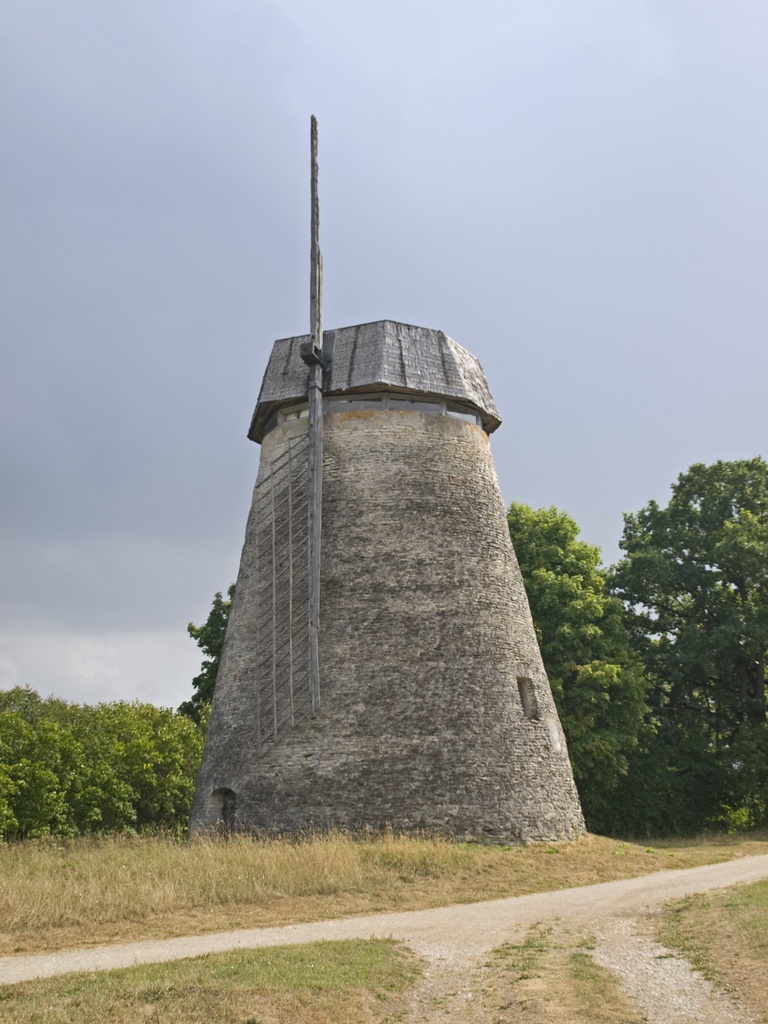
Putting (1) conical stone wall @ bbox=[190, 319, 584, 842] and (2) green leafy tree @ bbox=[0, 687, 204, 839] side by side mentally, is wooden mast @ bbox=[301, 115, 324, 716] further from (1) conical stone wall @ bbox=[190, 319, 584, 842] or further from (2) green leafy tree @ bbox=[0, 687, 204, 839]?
(2) green leafy tree @ bbox=[0, 687, 204, 839]

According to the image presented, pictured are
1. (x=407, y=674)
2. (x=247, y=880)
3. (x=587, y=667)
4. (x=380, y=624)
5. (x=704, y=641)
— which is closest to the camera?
(x=247, y=880)

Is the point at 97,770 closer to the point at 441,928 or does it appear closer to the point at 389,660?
the point at 389,660

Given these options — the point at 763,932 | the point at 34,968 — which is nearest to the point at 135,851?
the point at 34,968

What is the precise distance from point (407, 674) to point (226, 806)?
4327 millimetres

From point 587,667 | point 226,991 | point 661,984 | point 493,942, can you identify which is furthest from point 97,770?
point 661,984

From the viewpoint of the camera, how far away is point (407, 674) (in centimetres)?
1614

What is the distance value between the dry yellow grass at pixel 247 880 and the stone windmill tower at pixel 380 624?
1000mm

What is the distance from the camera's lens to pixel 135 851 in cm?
1361

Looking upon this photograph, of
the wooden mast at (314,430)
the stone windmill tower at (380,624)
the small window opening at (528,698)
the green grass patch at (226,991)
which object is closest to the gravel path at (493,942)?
the green grass patch at (226,991)

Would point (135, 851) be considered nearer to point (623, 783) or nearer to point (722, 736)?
point (623, 783)

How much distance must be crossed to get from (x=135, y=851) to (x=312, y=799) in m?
3.14

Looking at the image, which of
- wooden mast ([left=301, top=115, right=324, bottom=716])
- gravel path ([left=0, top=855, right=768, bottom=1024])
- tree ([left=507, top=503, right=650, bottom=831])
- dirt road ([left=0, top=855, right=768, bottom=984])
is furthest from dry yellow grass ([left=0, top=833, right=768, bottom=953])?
tree ([left=507, top=503, right=650, bottom=831])

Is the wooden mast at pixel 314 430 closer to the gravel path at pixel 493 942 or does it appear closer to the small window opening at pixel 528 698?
the small window opening at pixel 528 698

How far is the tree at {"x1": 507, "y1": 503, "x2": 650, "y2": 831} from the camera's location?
2316cm
